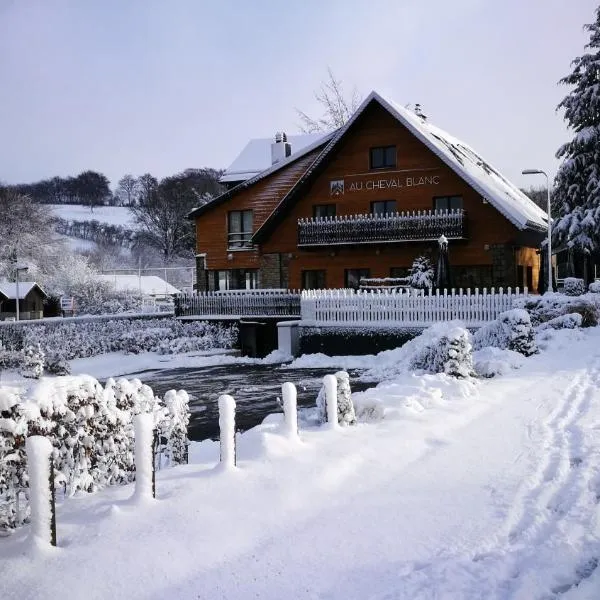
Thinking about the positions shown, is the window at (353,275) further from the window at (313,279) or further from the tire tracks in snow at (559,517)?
the tire tracks in snow at (559,517)

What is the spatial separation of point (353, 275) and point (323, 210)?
3.75 meters

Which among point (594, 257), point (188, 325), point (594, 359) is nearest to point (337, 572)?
point (594, 359)

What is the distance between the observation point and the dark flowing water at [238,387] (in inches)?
516

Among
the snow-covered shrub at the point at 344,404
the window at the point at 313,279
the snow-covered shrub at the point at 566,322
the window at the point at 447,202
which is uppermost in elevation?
the window at the point at 447,202

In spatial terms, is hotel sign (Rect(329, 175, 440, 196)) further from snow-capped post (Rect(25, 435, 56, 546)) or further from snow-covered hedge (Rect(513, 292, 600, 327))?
snow-capped post (Rect(25, 435, 56, 546))

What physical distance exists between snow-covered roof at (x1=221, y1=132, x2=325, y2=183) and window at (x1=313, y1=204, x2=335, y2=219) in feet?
27.0

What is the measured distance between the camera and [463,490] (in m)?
6.54

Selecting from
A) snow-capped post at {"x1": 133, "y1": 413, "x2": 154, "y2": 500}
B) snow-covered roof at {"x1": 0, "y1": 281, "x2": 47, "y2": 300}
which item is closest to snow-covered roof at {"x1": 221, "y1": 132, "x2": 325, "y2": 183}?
snow-covered roof at {"x1": 0, "y1": 281, "x2": 47, "y2": 300}

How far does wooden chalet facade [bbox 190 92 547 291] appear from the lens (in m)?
30.1

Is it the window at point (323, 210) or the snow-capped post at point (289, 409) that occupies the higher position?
the window at point (323, 210)

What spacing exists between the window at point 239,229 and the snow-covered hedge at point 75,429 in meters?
29.8

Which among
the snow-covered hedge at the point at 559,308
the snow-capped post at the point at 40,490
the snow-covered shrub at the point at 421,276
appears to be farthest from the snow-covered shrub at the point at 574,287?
the snow-capped post at the point at 40,490

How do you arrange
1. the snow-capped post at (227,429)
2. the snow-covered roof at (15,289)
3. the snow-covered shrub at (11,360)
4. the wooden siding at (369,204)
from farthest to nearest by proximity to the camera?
the snow-covered roof at (15,289) < the wooden siding at (369,204) < the snow-covered shrub at (11,360) < the snow-capped post at (227,429)

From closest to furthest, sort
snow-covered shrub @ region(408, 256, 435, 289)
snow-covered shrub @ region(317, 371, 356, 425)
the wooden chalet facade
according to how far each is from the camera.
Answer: snow-covered shrub @ region(317, 371, 356, 425), snow-covered shrub @ region(408, 256, 435, 289), the wooden chalet facade
